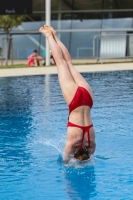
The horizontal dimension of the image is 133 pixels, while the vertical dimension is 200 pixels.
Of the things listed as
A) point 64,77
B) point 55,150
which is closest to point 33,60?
point 55,150

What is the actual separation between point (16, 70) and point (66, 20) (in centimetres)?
1018

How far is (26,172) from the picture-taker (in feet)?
21.7

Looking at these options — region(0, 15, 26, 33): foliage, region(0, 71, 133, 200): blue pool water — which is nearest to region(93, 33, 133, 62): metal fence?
region(0, 15, 26, 33): foliage

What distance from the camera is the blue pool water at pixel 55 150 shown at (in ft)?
19.5

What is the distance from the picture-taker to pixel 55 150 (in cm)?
776

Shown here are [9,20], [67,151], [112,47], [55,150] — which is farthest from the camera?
[112,47]

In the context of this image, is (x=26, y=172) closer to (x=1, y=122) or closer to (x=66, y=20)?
(x=1, y=122)

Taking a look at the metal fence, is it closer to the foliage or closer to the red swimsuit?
the foliage

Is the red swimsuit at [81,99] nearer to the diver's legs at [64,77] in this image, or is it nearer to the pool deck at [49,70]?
the diver's legs at [64,77]

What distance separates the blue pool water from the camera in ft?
19.5

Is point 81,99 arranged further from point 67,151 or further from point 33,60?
point 33,60

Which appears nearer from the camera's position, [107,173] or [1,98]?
[107,173]

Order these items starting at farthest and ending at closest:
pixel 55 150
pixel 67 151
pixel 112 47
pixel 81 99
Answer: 1. pixel 112 47
2. pixel 55 150
3. pixel 67 151
4. pixel 81 99

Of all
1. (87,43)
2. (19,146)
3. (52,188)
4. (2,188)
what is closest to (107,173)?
(52,188)
